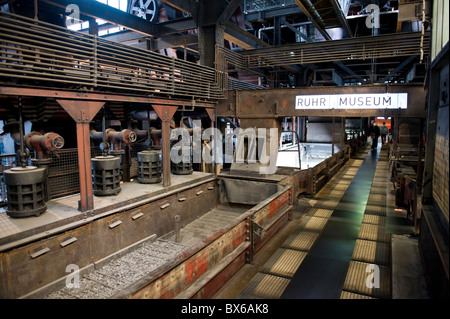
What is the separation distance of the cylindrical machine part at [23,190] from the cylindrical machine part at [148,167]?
306 centimetres

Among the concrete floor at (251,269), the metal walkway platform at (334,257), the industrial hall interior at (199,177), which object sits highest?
the industrial hall interior at (199,177)

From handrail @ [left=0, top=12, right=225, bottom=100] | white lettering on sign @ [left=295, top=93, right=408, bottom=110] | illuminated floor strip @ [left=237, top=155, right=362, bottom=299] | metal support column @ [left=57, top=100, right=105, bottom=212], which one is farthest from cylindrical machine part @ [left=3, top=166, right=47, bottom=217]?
white lettering on sign @ [left=295, top=93, right=408, bottom=110]

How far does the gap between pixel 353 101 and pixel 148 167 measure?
5.81 metres

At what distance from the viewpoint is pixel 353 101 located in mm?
8125

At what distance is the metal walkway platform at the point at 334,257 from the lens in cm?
467

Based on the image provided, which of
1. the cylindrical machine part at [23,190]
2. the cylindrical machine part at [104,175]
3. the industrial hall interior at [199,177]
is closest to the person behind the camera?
the industrial hall interior at [199,177]

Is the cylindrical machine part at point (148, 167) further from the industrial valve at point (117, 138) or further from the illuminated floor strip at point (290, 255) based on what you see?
the illuminated floor strip at point (290, 255)

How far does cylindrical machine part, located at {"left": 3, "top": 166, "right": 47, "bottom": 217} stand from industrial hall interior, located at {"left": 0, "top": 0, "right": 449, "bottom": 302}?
0.08 feet

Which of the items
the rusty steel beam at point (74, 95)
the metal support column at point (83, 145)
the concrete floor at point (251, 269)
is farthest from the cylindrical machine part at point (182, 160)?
the metal support column at point (83, 145)

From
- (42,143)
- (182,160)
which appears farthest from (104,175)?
(182,160)

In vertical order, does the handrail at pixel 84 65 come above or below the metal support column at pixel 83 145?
above

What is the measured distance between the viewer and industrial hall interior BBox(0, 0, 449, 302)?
14.0 feet

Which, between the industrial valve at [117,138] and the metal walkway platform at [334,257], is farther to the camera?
the industrial valve at [117,138]

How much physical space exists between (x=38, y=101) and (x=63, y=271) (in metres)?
3.60
